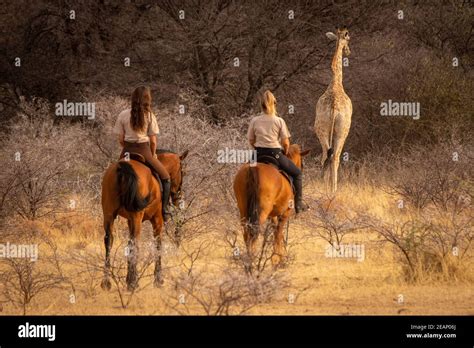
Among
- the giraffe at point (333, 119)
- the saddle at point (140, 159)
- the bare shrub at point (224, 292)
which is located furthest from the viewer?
the giraffe at point (333, 119)

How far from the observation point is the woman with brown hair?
34.8 feet

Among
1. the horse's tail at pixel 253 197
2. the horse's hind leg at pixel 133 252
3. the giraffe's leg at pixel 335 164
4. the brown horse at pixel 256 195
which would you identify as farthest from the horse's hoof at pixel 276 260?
the giraffe's leg at pixel 335 164

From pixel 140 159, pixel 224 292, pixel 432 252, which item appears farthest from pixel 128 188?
pixel 432 252

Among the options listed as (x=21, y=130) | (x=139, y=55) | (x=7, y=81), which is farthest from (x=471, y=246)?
(x=7, y=81)

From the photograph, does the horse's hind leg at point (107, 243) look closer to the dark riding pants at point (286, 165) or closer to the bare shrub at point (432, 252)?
the dark riding pants at point (286, 165)

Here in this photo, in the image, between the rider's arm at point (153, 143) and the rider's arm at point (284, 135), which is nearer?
the rider's arm at point (153, 143)

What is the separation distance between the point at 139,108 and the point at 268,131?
1.55 metres

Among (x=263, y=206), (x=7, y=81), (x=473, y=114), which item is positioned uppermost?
(x=7, y=81)

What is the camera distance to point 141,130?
10.6 metres

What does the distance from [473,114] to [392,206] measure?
5.86 metres

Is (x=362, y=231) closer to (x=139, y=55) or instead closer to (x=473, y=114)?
(x=473, y=114)

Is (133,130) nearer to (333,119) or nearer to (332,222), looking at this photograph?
(332,222)

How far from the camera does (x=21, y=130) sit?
16.8 metres

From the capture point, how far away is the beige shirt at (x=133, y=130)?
10.6 metres
